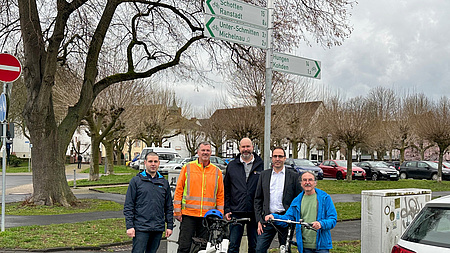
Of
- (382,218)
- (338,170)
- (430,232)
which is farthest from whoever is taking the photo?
(338,170)

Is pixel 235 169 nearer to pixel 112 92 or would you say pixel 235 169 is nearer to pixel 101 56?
pixel 101 56

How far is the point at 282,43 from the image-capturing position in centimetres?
1355

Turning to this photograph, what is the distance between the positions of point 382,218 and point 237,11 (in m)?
3.51

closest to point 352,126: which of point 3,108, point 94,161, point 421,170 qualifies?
point 421,170

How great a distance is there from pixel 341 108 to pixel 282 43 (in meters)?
20.0

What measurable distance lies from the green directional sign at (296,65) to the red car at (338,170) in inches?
1075

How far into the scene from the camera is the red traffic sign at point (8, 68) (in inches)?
369

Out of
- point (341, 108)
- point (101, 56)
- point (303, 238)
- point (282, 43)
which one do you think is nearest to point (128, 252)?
point (303, 238)

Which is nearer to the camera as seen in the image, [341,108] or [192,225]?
[192,225]

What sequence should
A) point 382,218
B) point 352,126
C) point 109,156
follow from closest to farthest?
1. point 382,218
2. point 352,126
3. point 109,156

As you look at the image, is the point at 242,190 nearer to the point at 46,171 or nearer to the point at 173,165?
the point at 46,171

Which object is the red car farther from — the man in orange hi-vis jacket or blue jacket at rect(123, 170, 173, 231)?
blue jacket at rect(123, 170, 173, 231)

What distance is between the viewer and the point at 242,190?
627 cm

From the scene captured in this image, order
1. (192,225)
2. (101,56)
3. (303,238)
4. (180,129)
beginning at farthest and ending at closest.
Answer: (180,129)
(101,56)
(192,225)
(303,238)
